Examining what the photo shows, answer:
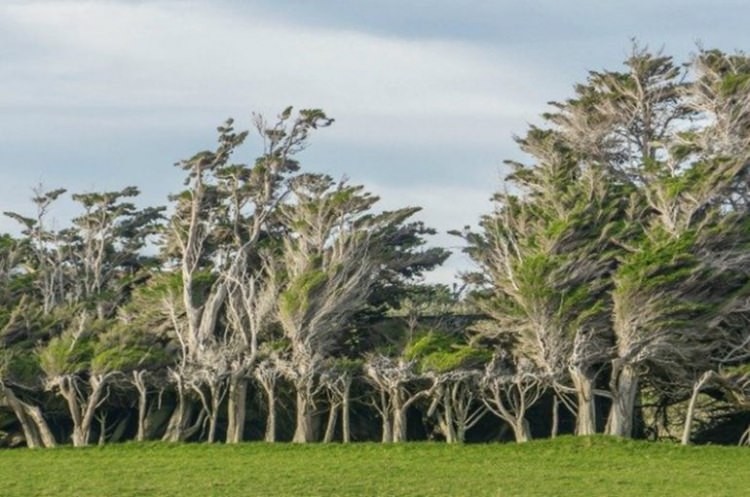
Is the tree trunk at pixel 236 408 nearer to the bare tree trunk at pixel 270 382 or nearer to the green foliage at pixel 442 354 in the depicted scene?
the bare tree trunk at pixel 270 382

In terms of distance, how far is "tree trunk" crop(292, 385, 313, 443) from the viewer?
35131 millimetres

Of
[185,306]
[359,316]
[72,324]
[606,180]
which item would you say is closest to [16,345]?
[72,324]

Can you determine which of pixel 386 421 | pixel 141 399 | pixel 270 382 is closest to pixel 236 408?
pixel 270 382

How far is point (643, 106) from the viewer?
40.9 meters

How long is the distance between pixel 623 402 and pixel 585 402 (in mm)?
1081

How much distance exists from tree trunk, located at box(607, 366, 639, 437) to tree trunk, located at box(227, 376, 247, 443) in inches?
432

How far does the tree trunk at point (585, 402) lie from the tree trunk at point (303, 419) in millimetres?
7908

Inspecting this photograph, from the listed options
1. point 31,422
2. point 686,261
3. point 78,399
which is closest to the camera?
point 686,261

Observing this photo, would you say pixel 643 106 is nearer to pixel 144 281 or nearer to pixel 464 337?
pixel 464 337

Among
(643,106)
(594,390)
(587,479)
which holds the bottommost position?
(587,479)

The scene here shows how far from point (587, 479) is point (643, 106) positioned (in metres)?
18.4

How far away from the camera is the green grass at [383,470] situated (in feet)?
78.3

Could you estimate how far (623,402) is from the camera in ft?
111

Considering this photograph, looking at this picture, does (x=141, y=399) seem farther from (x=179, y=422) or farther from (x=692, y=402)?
(x=692, y=402)
